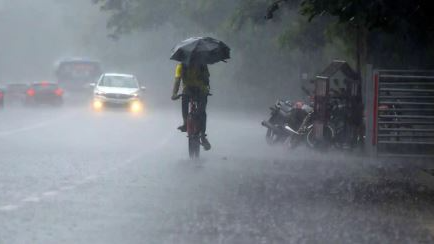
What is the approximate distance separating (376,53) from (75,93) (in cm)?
4940

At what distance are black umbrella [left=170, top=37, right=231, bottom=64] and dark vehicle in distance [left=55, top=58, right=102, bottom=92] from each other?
53.8 metres

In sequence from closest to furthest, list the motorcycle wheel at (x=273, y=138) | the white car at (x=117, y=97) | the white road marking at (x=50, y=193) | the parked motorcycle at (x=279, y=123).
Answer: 1. the white road marking at (x=50, y=193)
2. the parked motorcycle at (x=279, y=123)
3. the motorcycle wheel at (x=273, y=138)
4. the white car at (x=117, y=97)

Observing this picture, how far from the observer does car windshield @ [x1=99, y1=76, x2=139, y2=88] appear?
47375mm

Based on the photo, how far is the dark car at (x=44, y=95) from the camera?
58562 millimetres

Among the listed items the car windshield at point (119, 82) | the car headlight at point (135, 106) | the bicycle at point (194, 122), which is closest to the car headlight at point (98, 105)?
the car headlight at point (135, 106)

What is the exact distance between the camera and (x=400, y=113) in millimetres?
23891

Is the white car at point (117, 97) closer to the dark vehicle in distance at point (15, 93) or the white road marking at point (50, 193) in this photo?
the dark vehicle in distance at point (15, 93)

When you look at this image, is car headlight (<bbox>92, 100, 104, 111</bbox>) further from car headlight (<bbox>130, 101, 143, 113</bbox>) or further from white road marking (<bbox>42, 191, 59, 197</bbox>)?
white road marking (<bbox>42, 191, 59, 197</bbox>)

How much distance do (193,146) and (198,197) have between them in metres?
6.35

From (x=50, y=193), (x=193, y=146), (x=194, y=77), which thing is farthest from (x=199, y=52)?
(x=50, y=193)

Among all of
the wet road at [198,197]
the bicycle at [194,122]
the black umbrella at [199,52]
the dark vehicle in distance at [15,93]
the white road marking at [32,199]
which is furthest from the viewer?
the dark vehicle in distance at [15,93]

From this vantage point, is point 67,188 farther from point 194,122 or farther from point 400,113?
point 400,113

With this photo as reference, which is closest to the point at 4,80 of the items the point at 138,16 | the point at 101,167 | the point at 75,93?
the point at 75,93

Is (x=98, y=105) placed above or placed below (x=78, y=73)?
below
